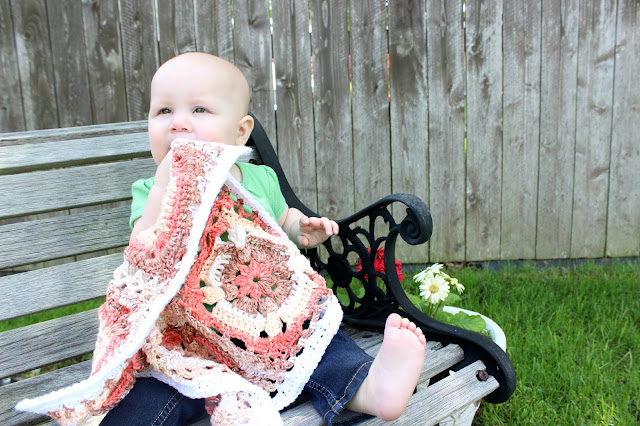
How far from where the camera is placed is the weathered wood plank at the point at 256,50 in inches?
119

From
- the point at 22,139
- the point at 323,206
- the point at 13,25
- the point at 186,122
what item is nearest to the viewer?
the point at 186,122

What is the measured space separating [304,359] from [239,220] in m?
0.38

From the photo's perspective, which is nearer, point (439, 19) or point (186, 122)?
point (186, 122)

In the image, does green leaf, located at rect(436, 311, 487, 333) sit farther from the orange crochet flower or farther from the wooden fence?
the wooden fence

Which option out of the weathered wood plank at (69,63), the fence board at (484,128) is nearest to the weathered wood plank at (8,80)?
the weathered wood plank at (69,63)

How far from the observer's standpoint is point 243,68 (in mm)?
3082

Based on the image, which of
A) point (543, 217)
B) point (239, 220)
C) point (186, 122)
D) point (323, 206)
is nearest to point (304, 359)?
point (239, 220)

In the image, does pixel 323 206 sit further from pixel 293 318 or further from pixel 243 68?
pixel 293 318

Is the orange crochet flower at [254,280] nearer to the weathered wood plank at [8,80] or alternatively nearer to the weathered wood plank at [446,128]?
the weathered wood plank at [446,128]

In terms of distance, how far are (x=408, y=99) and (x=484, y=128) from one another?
478 millimetres

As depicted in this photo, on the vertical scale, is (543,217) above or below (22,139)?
below

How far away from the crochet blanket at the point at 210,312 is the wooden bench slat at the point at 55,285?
14.7 inches

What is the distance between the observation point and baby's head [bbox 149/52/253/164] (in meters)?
1.43

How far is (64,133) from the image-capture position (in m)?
1.73
